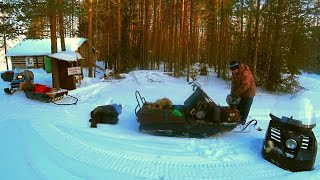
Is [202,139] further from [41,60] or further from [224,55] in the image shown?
[41,60]

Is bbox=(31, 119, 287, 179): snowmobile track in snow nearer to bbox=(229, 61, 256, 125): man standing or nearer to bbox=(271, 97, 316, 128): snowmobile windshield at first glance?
bbox=(271, 97, 316, 128): snowmobile windshield

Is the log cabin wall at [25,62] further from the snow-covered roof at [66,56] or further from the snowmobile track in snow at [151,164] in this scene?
the snowmobile track in snow at [151,164]

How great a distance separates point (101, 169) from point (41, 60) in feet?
84.0

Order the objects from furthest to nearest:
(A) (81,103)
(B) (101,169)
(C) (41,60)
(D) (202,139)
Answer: (C) (41,60) < (A) (81,103) < (D) (202,139) < (B) (101,169)

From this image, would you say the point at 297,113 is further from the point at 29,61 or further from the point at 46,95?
the point at 29,61

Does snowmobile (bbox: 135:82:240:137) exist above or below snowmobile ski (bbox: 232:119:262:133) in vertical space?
above

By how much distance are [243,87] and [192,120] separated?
1.65 m

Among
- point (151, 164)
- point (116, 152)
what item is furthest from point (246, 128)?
point (116, 152)

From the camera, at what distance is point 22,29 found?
1040 centimetres

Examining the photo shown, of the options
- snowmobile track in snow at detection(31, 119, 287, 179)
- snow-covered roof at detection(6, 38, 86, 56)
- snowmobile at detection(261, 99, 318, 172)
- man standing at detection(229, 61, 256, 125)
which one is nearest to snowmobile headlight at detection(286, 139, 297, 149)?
snowmobile at detection(261, 99, 318, 172)

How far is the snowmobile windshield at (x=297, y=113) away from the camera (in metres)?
4.42

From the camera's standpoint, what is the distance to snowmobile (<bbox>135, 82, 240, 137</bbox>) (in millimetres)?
5484

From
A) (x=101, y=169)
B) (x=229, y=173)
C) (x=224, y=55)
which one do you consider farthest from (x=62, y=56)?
(x=224, y=55)

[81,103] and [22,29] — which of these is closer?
[81,103]
